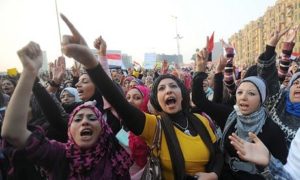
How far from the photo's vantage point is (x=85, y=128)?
8.81 ft

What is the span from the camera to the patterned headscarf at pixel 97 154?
2568mm

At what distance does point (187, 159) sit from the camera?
104 inches

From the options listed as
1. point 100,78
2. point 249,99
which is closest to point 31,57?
point 100,78

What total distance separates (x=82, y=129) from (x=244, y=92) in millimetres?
1587

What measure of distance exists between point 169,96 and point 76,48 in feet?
3.24

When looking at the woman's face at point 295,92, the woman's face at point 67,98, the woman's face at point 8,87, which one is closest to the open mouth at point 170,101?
the woman's face at point 295,92

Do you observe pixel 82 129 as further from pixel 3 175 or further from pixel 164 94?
pixel 3 175

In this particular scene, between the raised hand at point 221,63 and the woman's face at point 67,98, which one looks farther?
the woman's face at point 67,98

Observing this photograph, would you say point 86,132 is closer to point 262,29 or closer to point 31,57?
point 31,57

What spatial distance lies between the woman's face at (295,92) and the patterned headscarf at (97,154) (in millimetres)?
1845

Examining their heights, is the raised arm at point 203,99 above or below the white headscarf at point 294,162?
above

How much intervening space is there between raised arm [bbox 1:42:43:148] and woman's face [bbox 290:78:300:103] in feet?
8.43

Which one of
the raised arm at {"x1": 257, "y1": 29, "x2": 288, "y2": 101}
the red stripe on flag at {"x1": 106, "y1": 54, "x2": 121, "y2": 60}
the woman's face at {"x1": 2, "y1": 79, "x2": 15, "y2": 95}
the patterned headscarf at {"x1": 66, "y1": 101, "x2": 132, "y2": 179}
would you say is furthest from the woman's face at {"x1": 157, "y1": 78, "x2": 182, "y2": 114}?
the red stripe on flag at {"x1": 106, "y1": 54, "x2": 121, "y2": 60}

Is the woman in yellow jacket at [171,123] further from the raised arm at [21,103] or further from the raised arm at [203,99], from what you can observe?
the raised arm at [203,99]
